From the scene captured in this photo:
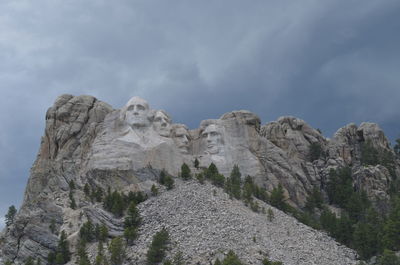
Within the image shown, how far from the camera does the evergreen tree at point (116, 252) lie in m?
52.2

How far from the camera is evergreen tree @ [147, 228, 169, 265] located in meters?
51.6

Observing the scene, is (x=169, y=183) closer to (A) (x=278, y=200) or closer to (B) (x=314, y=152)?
(A) (x=278, y=200)

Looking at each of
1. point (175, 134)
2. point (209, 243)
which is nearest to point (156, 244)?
point (209, 243)

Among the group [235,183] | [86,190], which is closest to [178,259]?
[86,190]

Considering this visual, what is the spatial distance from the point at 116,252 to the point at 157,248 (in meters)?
2.47

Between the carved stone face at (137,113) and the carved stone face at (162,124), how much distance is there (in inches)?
38.4

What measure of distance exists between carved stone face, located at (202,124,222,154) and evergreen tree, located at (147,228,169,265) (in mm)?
15943

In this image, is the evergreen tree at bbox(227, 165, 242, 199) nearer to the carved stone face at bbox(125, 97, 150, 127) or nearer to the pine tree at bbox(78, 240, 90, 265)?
the carved stone face at bbox(125, 97, 150, 127)

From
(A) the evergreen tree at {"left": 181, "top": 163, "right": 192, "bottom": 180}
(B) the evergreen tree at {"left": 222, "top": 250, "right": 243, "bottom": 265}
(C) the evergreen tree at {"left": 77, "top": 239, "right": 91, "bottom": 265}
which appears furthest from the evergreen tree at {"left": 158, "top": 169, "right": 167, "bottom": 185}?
(B) the evergreen tree at {"left": 222, "top": 250, "right": 243, "bottom": 265}

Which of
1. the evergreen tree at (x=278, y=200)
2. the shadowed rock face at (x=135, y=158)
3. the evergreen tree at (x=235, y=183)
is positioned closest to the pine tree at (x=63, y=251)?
the shadowed rock face at (x=135, y=158)

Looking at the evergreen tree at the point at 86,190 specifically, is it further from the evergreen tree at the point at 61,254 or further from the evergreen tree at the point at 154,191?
the evergreen tree at the point at 61,254

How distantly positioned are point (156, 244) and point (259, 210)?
10866 mm

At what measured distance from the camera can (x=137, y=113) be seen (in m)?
66.6

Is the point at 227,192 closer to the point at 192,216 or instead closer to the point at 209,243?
the point at 192,216
